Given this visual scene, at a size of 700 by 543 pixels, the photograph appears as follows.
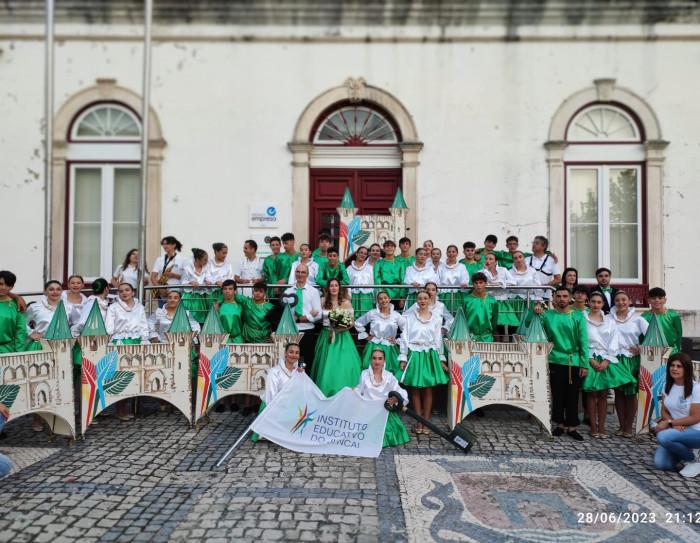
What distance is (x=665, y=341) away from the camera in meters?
6.38

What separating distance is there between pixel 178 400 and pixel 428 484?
123 inches

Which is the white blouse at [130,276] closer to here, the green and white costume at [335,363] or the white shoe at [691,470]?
the green and white costume at [335,363]

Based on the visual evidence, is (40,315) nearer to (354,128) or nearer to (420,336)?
(420,336)

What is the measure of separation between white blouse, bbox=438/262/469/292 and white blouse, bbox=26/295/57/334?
4970 mm

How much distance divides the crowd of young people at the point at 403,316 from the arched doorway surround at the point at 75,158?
8.76ft

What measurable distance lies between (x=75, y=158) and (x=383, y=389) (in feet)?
26.1

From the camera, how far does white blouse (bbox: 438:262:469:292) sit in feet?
25.8


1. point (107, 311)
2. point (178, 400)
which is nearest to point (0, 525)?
point (178, 400)

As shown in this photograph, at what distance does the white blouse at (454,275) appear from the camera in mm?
7871

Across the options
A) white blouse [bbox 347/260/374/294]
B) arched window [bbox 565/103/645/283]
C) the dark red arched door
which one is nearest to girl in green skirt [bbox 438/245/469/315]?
white blouse [bbox 347/260/374/294]

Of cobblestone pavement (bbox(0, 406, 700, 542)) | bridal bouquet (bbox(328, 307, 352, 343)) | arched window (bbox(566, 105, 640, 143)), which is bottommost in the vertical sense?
cobblestone pavement (bbox(0, 406, 700, 542))

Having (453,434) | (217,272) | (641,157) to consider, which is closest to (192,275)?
(217,272)

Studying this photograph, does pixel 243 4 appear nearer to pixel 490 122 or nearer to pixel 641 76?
pixel 490 122

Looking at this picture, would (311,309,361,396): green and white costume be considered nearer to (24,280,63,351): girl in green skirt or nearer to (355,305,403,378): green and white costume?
(355,305,403,378): green and white costume
